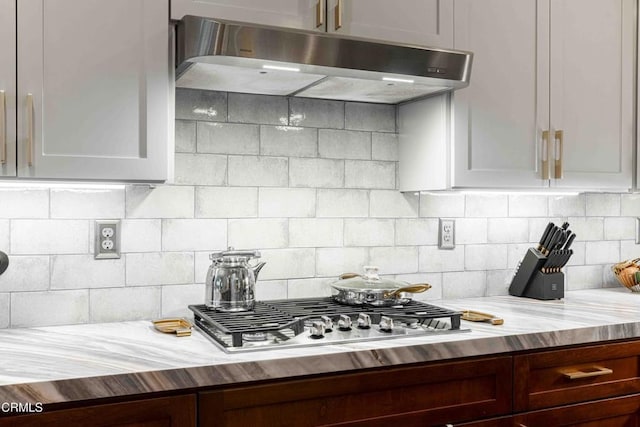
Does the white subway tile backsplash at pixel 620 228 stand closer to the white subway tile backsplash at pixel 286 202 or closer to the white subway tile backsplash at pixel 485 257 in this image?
the white subway tile backsplash at pixel 485 257

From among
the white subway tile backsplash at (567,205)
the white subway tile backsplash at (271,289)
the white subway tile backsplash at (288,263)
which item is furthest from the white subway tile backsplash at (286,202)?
the white subway tile backsplash at (567,205)

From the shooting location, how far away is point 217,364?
4.97ft

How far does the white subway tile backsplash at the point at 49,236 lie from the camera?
1.94 m

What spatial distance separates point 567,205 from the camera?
283 cm

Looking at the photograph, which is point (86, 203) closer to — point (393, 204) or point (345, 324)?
point (345, 324)

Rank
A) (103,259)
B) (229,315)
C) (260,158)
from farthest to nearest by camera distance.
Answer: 1. (260,158)
2. (103,259)
3. (229,315)

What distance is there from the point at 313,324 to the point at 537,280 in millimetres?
1179

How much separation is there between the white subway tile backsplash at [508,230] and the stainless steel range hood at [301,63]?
724 millimetres

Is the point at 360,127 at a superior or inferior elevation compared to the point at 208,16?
inferior

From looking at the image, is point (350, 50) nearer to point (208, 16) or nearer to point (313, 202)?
point (208, 16)

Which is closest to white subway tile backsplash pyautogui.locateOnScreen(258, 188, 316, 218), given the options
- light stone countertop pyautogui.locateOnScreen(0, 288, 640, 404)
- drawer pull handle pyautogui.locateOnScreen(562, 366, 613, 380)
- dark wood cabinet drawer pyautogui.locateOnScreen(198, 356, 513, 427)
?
light stone countertop pyautogui.locateOnScreen(0, 288, 640, 404)

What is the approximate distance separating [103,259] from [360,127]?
1.06 meters

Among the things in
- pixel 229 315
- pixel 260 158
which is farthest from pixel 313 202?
pixel 229 315

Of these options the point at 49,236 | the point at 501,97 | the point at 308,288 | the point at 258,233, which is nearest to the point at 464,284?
the point at 308,288
